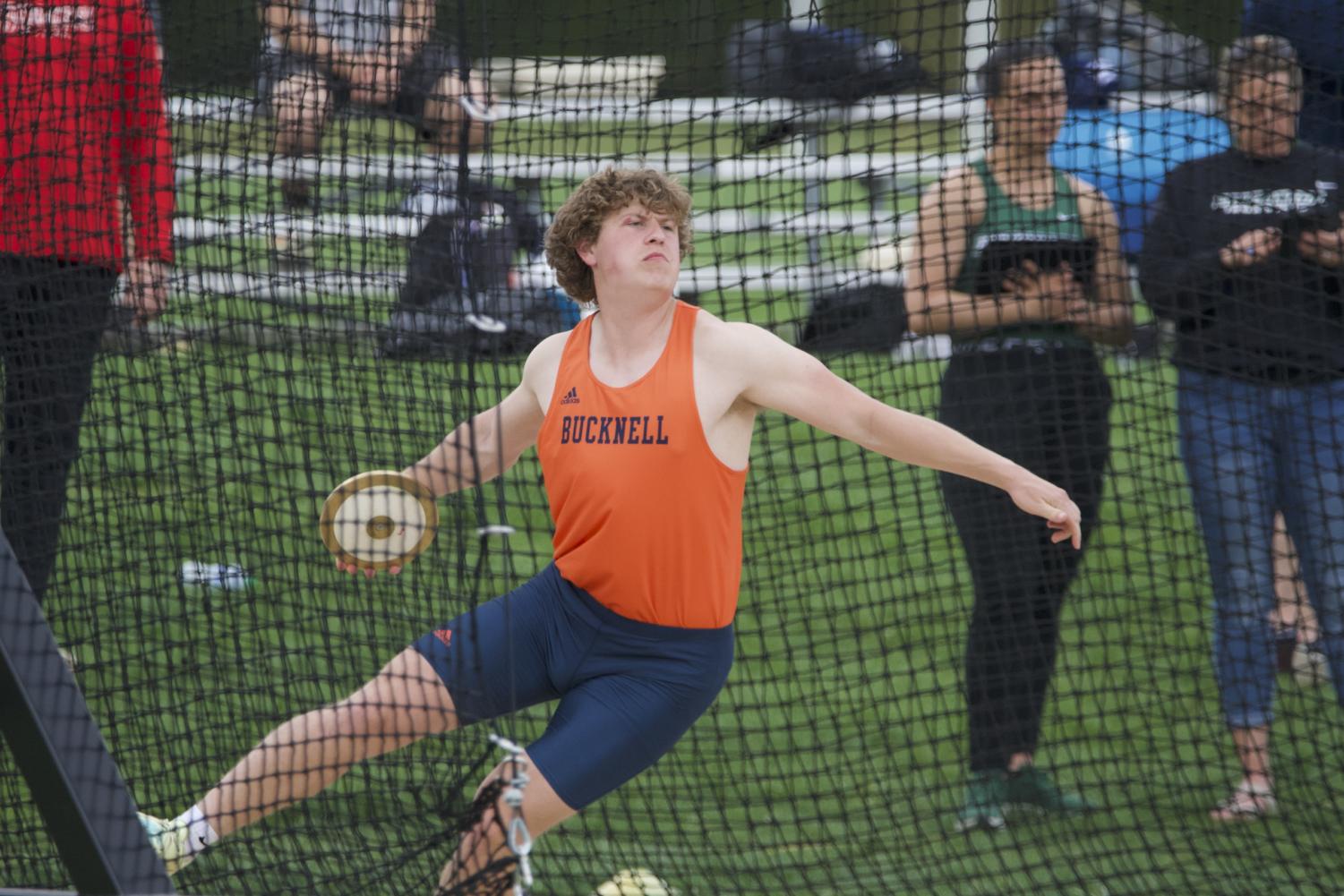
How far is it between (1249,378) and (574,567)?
A: 2.07m

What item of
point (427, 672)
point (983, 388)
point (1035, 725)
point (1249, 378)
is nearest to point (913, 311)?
point (983, 388)

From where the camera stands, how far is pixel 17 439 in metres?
3.57

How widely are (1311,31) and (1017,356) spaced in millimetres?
1135

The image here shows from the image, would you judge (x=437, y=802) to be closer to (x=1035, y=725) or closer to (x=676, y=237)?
(x=676, y=237)

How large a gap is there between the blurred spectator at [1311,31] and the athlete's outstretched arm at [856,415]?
1.68 meters

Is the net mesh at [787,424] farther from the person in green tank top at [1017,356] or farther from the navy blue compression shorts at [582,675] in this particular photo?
the navy blue compression shorts at [582,675]

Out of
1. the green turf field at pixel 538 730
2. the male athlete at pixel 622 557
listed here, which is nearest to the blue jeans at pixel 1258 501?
the green turf field at pixel 538 730

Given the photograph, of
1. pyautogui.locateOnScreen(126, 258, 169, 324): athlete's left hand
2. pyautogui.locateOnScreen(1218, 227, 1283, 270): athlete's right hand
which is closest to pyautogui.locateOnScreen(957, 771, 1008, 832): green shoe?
pyautogui.locateOnScreen(1218, 227, 1283, 270): athlete's right hand

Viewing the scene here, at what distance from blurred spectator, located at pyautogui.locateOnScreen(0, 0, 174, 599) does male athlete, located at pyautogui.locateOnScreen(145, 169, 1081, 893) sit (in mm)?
1168

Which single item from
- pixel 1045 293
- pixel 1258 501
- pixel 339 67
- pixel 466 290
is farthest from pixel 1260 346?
pixel 339 67

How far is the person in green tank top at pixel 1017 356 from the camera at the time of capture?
3881mm

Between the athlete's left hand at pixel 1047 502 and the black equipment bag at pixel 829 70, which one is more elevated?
the black equipment bag at pixel 829 70

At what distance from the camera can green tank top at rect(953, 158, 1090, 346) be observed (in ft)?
12.8

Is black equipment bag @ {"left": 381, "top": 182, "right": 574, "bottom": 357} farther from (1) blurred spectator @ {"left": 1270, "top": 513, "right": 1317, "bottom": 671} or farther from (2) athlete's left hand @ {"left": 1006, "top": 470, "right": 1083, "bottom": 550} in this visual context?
(1) blurred spectator @ {"left": 1270, "top": 513, "right": 1317, "bottom": 671}
